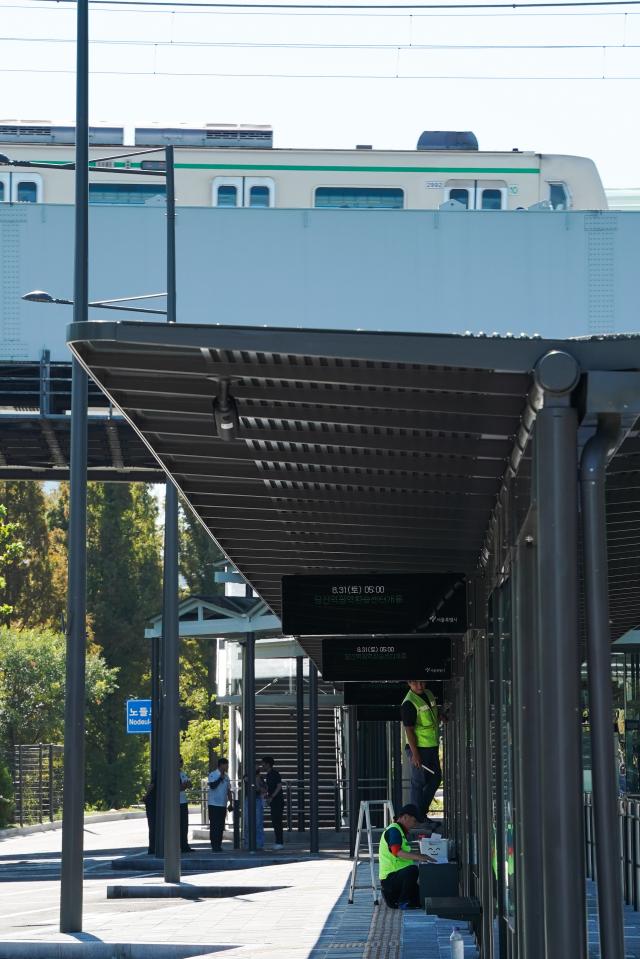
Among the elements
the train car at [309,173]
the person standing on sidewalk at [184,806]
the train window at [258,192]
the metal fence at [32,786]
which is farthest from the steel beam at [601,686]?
the metal fence at [32,786]

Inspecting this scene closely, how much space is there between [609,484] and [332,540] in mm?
3858

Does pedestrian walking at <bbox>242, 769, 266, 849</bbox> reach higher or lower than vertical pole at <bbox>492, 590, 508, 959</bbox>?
lower

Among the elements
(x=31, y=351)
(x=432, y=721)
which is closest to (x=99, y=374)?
(x=432, y=721)

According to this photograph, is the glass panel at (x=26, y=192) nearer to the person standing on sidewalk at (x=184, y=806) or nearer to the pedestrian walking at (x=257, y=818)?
the person standing on sidewalk at (x=184, y=806)

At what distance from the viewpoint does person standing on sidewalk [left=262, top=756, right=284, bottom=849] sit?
31.0 metres

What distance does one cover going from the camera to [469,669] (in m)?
13.0

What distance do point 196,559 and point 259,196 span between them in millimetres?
53016

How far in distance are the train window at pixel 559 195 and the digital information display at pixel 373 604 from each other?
17.9 meters

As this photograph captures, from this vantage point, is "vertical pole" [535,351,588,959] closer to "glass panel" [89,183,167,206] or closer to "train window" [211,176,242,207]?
"train window" [211,176,242,207]

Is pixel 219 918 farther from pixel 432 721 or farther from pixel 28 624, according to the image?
pixel 28 624

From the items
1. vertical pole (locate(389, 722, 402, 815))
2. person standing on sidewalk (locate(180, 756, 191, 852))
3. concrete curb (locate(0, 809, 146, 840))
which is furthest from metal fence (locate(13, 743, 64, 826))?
vertical pole (locate(389, 722, 402, 815))

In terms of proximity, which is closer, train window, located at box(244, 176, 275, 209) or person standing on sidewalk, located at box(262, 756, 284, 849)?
train window, located at box(244, 176, 275, 209)

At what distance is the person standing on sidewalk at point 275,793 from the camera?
1220 inches

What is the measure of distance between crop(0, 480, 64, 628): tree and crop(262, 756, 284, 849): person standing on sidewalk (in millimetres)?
38967
